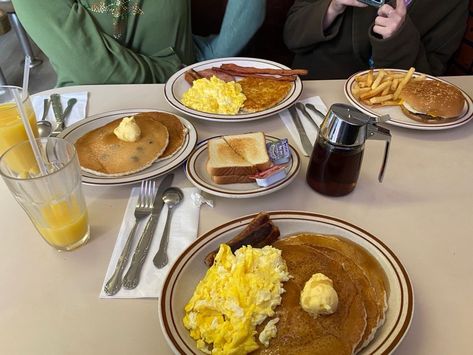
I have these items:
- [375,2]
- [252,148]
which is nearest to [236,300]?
[252,148]

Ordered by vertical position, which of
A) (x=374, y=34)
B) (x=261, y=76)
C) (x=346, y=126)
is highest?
(x=346, y=126)

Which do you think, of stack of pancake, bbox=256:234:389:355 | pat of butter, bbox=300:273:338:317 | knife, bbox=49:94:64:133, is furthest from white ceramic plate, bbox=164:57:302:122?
pat of butter, bbox=300:273:338:317

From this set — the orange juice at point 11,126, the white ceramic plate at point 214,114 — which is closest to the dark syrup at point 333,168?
the white ceramic plate at point 214,114

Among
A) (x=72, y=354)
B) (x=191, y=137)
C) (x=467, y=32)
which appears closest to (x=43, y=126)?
→ (x=191, y=137)

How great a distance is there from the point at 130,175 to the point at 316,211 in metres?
0.51

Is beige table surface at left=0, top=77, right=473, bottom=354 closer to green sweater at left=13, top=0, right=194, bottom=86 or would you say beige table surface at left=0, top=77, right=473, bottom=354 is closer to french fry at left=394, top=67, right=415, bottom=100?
french fry at left=394, top=67, right=415, bottom=100

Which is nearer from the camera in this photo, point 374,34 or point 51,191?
point 51,191

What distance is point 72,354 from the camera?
2.47 feet

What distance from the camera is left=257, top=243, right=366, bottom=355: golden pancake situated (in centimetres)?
70

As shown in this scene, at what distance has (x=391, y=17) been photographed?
1.73 meters

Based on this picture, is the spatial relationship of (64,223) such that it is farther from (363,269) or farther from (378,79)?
(378,79)

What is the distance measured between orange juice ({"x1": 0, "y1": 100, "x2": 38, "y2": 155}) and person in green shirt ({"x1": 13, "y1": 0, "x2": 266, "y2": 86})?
2.19ft

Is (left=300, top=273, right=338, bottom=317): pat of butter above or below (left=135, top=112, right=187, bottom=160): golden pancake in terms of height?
above

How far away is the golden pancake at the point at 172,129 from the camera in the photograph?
121 cm
